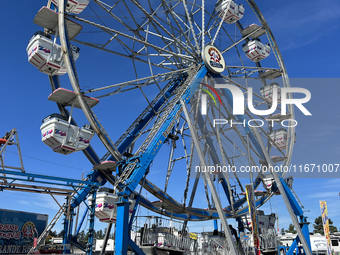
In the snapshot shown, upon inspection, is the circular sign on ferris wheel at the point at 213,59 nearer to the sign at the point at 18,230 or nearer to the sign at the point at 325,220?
the sign at the point at 325,220

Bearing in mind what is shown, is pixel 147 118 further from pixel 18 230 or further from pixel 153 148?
pixel 18 230

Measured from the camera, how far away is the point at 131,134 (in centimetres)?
1619

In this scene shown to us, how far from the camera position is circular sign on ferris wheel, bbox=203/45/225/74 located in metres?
15.8

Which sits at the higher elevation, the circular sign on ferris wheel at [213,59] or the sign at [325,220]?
the circular sign on ferris wheel at [213,59]

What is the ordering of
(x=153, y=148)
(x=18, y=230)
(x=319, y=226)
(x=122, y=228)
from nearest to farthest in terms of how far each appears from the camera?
(x=122, y=228), (x=153, y=148), (x=18, y=230), (x=319, y=226)

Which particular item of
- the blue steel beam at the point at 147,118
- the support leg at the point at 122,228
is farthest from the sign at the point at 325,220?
the support leg at the point at 122,228

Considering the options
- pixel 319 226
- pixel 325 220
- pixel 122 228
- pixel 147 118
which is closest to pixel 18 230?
pixel 147 118

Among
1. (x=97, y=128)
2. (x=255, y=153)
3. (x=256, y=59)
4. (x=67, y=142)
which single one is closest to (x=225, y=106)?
(x=255, y=153)

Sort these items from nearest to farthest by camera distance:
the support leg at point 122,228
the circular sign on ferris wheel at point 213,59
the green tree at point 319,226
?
1. the support leg at point 122,228
2. the circular sign on ferris wheel at point 213,59
3. the green tree at point 319,226

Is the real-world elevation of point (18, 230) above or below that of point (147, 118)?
below

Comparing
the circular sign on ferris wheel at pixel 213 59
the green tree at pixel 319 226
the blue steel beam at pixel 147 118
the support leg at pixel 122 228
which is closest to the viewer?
the support leg at pixel 122 228

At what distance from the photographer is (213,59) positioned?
16266mm

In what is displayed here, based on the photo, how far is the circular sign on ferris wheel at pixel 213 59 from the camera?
1581 centimetres

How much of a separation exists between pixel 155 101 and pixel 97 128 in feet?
21.4
